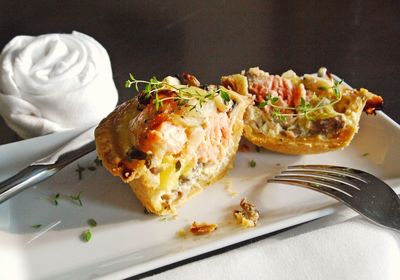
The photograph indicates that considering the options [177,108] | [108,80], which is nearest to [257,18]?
[108,80]

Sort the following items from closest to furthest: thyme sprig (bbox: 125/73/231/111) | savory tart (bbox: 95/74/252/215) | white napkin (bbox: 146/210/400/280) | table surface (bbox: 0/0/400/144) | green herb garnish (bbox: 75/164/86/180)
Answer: white napkin (bbox: 146/210/400/280) → savory tart (bbox: 95/74/252/215) → thyme sprig (bbox: 125/73/231/111) → green herb garnish (bbox: 75/164/86/180) → table surface (bbox: 0/0/400/144)

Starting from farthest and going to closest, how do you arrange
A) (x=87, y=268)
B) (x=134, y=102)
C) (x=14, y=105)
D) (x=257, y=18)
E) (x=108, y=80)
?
1. (x=257, y=18)
2. (x=108, y=80)
3. (x=14, y=105)
4. (x=134, y=102)
5. (x=87, y=268)

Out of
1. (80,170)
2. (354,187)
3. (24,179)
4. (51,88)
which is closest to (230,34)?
(51,88)

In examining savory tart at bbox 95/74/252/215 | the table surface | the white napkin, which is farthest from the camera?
the table surface

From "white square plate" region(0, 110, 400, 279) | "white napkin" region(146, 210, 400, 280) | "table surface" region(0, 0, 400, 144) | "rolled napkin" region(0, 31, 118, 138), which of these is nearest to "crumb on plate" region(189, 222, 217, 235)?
"white square plate" region(0, 110, 400, 279)

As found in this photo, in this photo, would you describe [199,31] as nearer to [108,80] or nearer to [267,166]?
[108,80]

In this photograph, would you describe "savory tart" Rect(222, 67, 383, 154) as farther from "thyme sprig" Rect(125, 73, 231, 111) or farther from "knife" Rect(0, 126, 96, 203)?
"knife" Rect(0, 126, 96, 203)

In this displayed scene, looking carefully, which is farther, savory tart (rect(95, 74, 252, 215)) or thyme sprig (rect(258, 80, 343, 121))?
Result: thyme sprig (rect(258, 80, 343, 121))
